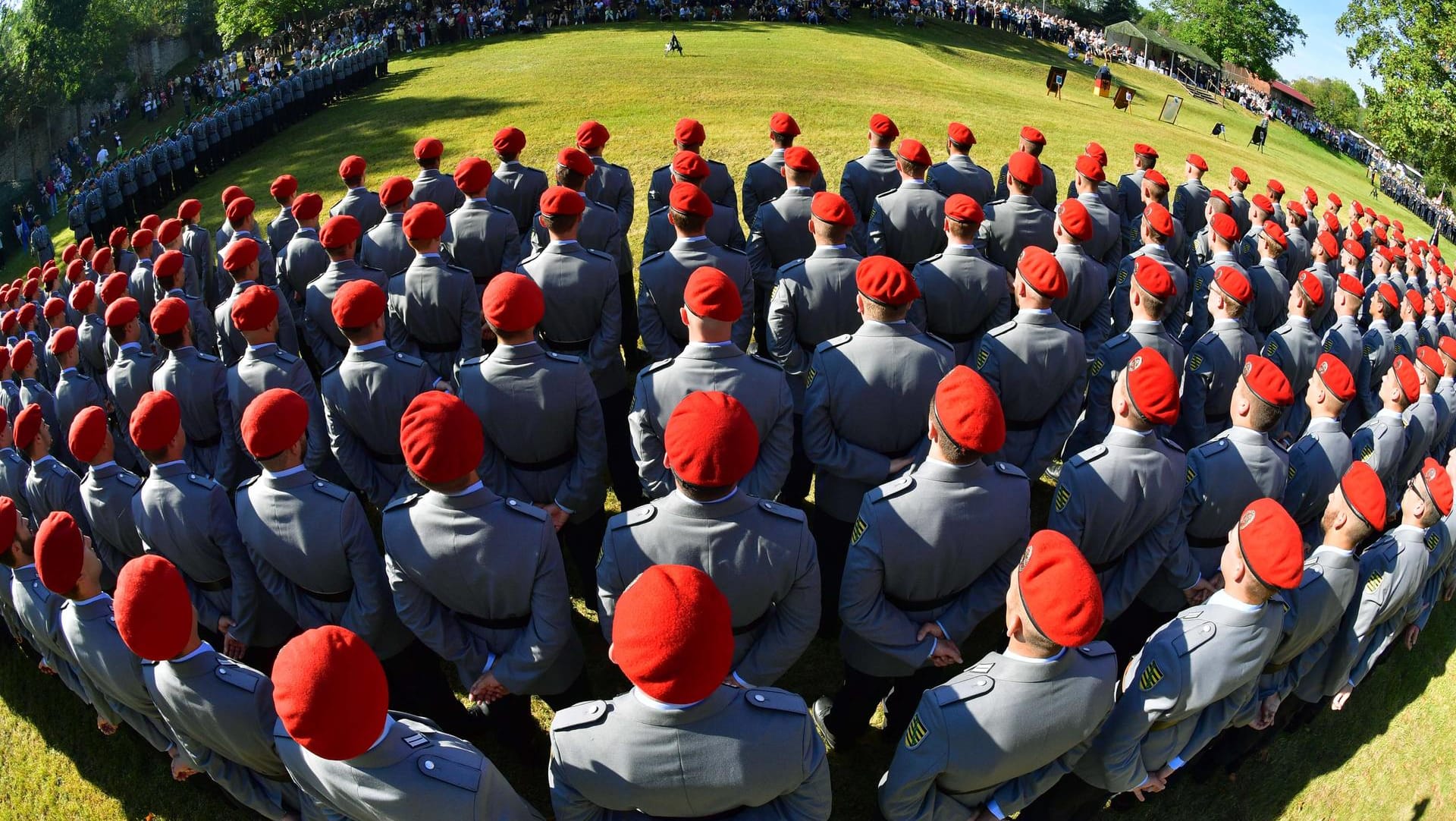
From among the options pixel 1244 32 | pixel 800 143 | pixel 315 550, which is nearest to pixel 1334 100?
Result: pixel 1244 32

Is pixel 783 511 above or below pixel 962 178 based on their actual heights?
below

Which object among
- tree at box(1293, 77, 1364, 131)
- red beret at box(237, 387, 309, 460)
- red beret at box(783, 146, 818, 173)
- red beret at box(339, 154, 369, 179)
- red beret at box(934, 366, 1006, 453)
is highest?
red beret at box(783, 146, 818, 173)

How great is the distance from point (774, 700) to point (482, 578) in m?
1.36

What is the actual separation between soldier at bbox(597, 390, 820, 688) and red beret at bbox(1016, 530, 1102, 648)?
2.74 ft

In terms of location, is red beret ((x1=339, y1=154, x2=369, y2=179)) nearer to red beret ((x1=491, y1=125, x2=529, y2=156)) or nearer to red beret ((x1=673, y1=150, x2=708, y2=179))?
red beret ((x1=491, y1=125, x2=529, y2=156))

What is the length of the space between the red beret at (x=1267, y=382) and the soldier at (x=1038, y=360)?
84cm

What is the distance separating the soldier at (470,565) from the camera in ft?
9.88

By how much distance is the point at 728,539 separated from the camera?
2.93m

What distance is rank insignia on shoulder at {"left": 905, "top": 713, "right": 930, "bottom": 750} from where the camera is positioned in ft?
8.86

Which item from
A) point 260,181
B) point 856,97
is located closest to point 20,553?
point 260,181

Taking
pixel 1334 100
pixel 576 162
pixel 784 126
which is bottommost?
pixel 1334 100

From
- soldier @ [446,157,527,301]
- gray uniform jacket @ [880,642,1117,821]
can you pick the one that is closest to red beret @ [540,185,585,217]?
soldier @ [446,157,527,301]

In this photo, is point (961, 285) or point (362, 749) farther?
point (961, 285)

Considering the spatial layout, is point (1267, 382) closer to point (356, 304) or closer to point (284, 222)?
point (356, 304)
